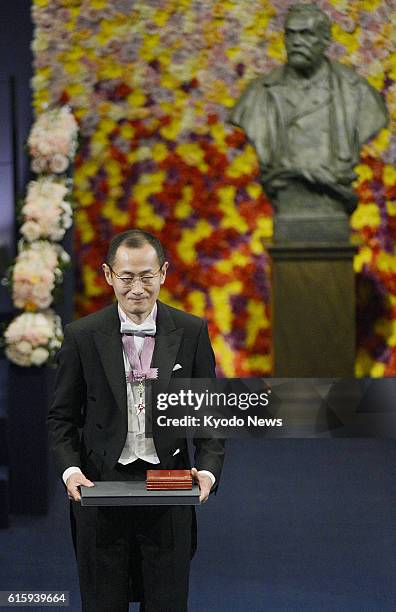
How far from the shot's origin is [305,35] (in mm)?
6477

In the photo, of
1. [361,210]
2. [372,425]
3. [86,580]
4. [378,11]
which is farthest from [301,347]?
[86,580]

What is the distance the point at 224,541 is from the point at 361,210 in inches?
133

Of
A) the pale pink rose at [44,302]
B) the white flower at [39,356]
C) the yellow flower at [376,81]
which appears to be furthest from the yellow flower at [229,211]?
the white flower at [39,356]

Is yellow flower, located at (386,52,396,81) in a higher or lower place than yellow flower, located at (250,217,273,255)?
higher

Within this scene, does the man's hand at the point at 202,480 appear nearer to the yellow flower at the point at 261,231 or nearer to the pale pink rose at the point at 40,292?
the pale pink rose at the point at 40,292

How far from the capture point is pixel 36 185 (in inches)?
226

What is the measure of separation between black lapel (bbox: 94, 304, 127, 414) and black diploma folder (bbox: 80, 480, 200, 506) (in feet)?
0.58

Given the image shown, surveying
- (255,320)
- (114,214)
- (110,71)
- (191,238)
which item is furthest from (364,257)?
(110,71)

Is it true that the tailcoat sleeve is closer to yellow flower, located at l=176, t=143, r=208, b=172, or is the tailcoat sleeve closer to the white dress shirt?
the white dress shirt

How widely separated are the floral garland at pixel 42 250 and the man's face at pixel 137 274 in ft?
9.36

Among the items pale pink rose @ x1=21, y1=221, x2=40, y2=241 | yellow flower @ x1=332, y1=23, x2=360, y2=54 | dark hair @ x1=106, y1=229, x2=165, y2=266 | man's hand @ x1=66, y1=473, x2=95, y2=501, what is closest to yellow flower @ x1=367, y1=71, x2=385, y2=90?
yellow flower @ x1=332, y1=23, x2=360, y2=54

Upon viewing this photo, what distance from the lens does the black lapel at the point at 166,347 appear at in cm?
259

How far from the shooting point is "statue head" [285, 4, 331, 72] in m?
6.43

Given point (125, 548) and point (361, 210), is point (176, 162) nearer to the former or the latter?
point (361, 210)
